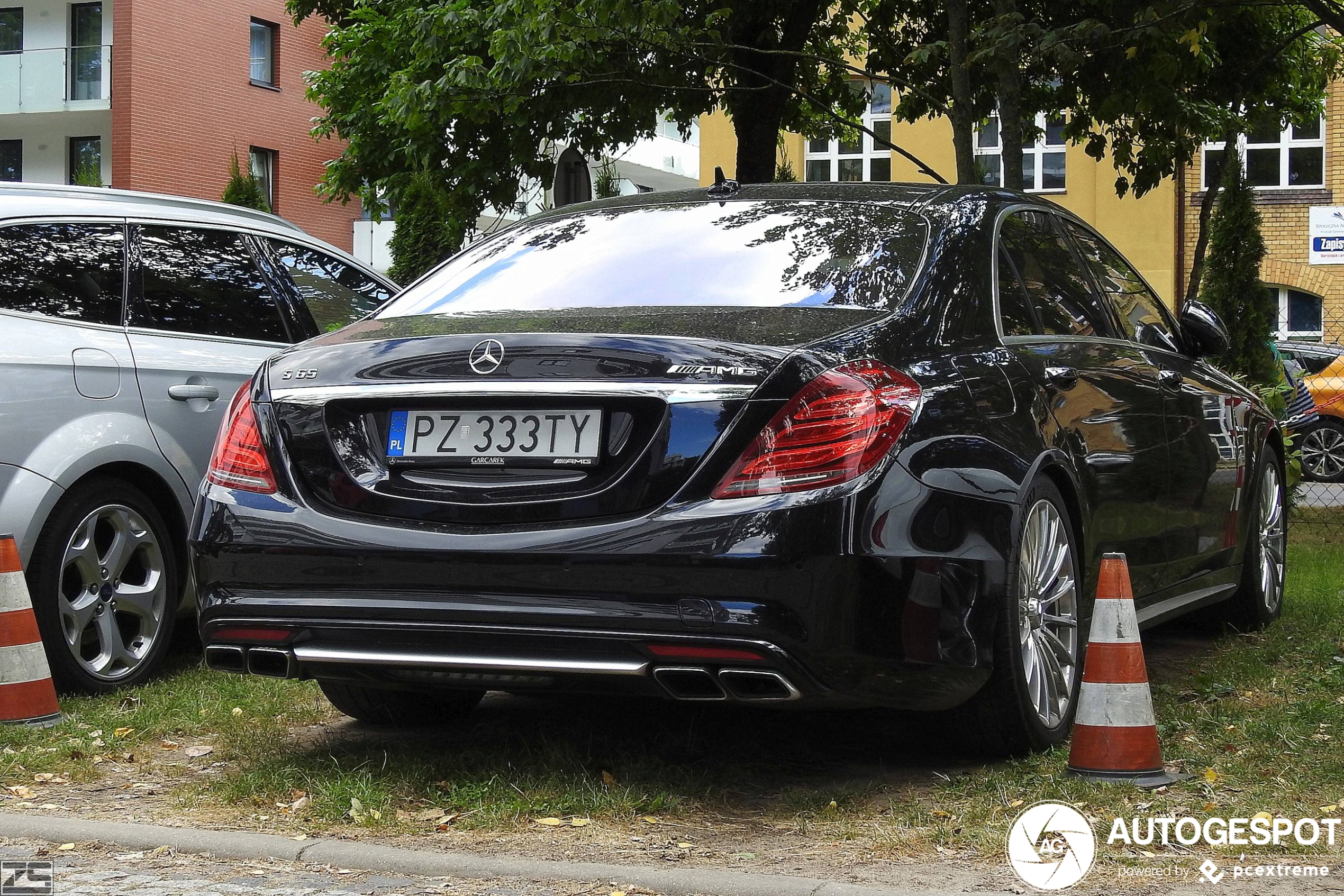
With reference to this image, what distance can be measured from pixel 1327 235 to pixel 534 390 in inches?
1169

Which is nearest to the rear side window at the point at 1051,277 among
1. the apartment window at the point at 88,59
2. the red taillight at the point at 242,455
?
the red taillight at the point at 242,455

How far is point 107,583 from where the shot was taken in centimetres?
590

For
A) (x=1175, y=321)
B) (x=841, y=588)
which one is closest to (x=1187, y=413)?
(x=1175, y=321)

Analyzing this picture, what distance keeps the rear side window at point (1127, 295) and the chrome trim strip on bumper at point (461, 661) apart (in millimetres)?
2662

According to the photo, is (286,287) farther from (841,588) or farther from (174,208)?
(841,588)

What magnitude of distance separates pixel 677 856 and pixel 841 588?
0.69 metres

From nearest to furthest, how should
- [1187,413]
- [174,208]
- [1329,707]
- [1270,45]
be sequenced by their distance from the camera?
1. [1329,707]
2. [1187,413]
3. [174,208]
4. [1270,45]

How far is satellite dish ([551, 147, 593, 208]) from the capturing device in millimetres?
12305

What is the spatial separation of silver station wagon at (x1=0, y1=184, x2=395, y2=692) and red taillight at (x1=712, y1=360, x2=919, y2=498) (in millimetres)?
2730

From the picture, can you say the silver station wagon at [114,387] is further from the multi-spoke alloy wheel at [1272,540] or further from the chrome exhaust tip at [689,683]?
the multi-spoke alloy wheel at [1272,540]

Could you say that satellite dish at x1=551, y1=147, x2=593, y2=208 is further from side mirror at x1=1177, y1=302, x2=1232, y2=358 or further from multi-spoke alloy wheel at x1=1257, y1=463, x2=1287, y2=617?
side mirror at x1=1177, y1=302, x2=1232, y2=358

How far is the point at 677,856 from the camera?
3.81 m

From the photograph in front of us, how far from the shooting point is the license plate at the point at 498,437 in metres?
3.97

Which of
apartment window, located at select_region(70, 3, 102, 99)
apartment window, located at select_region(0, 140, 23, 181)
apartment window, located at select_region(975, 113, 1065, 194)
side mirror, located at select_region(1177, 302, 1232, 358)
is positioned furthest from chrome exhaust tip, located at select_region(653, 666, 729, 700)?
apartment window, located at select_region(0, 140, 23, 181)
